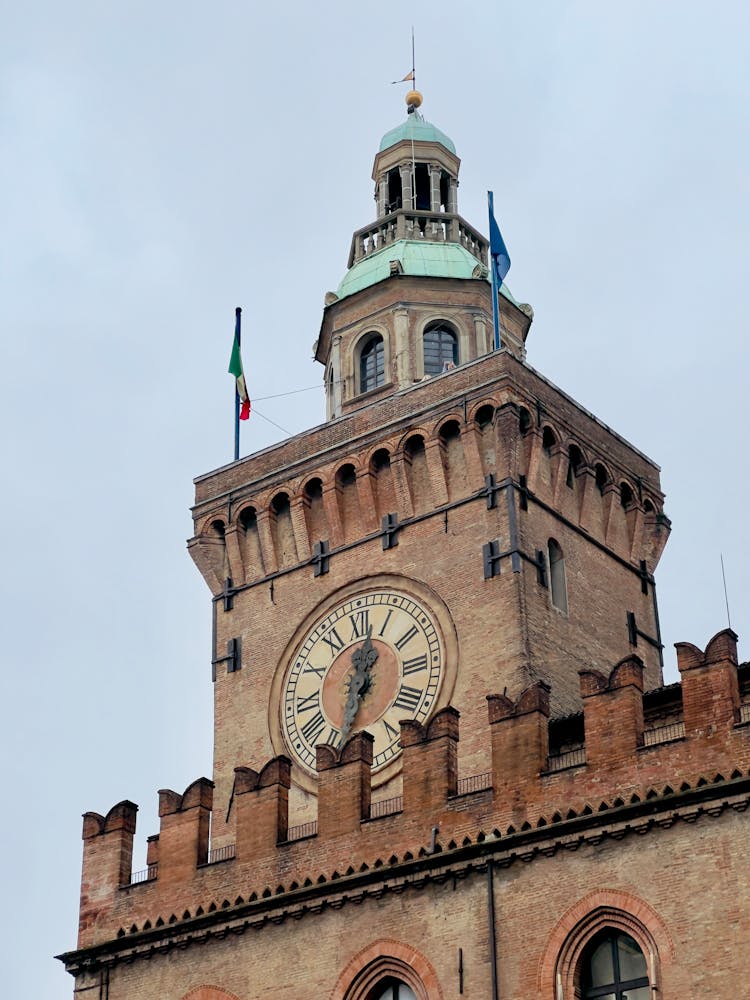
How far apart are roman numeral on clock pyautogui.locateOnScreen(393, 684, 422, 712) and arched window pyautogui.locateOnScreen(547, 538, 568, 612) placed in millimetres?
2884

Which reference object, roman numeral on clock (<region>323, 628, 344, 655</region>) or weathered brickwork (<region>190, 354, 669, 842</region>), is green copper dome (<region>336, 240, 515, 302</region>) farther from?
roman numeral on clock (<region>323, 628, 344, 655</region>)

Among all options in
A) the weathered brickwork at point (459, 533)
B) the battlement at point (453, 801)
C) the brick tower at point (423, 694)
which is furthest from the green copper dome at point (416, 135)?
the battlement at point (453, 801)

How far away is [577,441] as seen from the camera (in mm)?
39625

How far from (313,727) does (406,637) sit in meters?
2.26

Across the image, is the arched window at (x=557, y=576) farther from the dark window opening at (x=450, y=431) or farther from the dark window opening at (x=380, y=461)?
the dark window opening at (x=380, y=461)

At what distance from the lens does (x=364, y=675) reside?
37781 mm

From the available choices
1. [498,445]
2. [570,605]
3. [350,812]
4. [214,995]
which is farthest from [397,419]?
[214,995]

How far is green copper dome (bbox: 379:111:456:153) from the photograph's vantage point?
46.0 m

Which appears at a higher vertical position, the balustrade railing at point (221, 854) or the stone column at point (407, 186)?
the stone column at point (407, 186)

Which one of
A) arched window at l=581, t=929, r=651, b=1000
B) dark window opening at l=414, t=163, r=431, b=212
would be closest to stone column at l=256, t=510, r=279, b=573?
dark window opening at l=414, t=163, r=431, b=212

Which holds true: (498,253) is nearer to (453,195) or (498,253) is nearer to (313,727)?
(453,195)

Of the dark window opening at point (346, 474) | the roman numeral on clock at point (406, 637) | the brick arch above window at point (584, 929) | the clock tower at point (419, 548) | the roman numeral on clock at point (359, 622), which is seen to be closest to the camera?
the brick arch above window at point (584, 929)

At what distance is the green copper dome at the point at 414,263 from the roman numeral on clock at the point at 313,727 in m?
9.62

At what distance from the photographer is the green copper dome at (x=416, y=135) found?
151 ft
